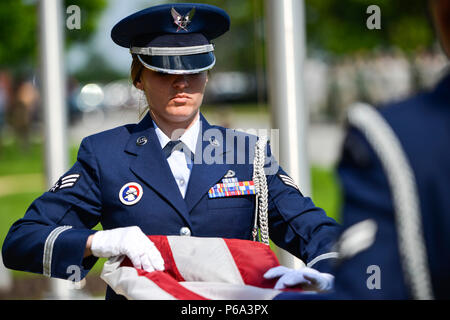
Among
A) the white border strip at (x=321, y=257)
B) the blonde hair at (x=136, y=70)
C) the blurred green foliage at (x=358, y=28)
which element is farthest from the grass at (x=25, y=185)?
the blurred green foliage at (x=358, y=28)

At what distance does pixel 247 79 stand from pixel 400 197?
34.5 feet

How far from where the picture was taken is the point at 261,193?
2090mm

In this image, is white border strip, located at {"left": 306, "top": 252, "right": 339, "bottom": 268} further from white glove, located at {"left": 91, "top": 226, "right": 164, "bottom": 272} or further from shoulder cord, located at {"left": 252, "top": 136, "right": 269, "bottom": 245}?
white glove, located at {"left": 91, "top": 226, "right": 164, "bottom": 272}

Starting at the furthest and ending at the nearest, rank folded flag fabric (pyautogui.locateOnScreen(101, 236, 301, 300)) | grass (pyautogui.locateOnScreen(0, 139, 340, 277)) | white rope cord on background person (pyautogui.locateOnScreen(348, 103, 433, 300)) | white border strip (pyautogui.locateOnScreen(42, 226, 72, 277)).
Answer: grass (pyautogui.locateOnScreen(0, 139, 340, 277)), white border strip (pyautogui.locateOnScreen(42, 226, 72, 277)), folded flag fabric (pyautogui.locateOnScreen(101, 236, 301, 300)), white rope cord on background person (pyautogui.locateOnScreen(348, 103, 433, 300))

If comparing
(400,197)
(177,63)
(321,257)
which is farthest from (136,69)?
(400,197)

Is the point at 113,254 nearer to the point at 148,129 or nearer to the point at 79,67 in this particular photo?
the point at 148,129

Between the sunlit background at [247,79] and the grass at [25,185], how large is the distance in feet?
0.08

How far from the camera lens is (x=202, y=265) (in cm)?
178

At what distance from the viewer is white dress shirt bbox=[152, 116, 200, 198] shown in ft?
6.91

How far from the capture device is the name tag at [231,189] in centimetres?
→ 208

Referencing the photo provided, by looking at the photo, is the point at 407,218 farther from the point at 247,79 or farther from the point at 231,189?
the point at 247,79

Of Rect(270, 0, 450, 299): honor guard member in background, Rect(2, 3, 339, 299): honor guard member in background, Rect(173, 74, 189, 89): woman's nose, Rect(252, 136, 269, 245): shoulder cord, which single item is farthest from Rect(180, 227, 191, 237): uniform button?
Rect(270, 0, 450, 299): honor guard member in background

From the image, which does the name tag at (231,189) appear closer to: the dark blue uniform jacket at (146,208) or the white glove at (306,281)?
the dark blue uniform jacket at (146,208)

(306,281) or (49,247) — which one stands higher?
(49,247)
